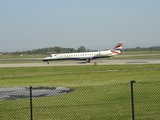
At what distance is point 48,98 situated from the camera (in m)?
15.5

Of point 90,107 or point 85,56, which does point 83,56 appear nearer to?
point 85,56

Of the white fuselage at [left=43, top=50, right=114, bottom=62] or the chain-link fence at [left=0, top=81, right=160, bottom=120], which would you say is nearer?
the chain-link fence at [left=0, top=81, right=160, bottom=120]

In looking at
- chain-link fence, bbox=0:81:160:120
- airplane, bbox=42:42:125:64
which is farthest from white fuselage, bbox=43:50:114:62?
chain-link fence, bbox=0:81:160:120

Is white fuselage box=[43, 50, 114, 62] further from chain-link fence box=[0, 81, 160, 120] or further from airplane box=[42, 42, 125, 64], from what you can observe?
chain-link fence box=[0, 81, 160, 120]

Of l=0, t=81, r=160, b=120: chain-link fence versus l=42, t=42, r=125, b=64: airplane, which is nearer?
l=0, t=81, r=160, b=120: chain-link fence

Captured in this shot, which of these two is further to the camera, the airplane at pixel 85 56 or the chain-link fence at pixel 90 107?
the airplane at pixel 85 56

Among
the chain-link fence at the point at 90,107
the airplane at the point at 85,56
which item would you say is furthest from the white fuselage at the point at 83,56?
the chain-link fence at the point at 90,107

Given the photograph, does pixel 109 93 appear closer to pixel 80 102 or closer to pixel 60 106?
pixel 80 102

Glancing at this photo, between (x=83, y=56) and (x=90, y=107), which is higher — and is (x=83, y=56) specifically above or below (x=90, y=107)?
above

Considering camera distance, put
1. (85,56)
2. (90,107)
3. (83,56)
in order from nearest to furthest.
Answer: (90,107) < (85,56) < (83,56)

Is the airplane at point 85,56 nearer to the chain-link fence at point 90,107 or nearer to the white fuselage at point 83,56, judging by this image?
the white fuselage at point 83,56

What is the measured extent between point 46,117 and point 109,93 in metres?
6.40

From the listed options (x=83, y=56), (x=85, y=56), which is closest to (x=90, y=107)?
(x=85, y=56)

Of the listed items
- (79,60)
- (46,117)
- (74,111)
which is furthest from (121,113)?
(79,60)
